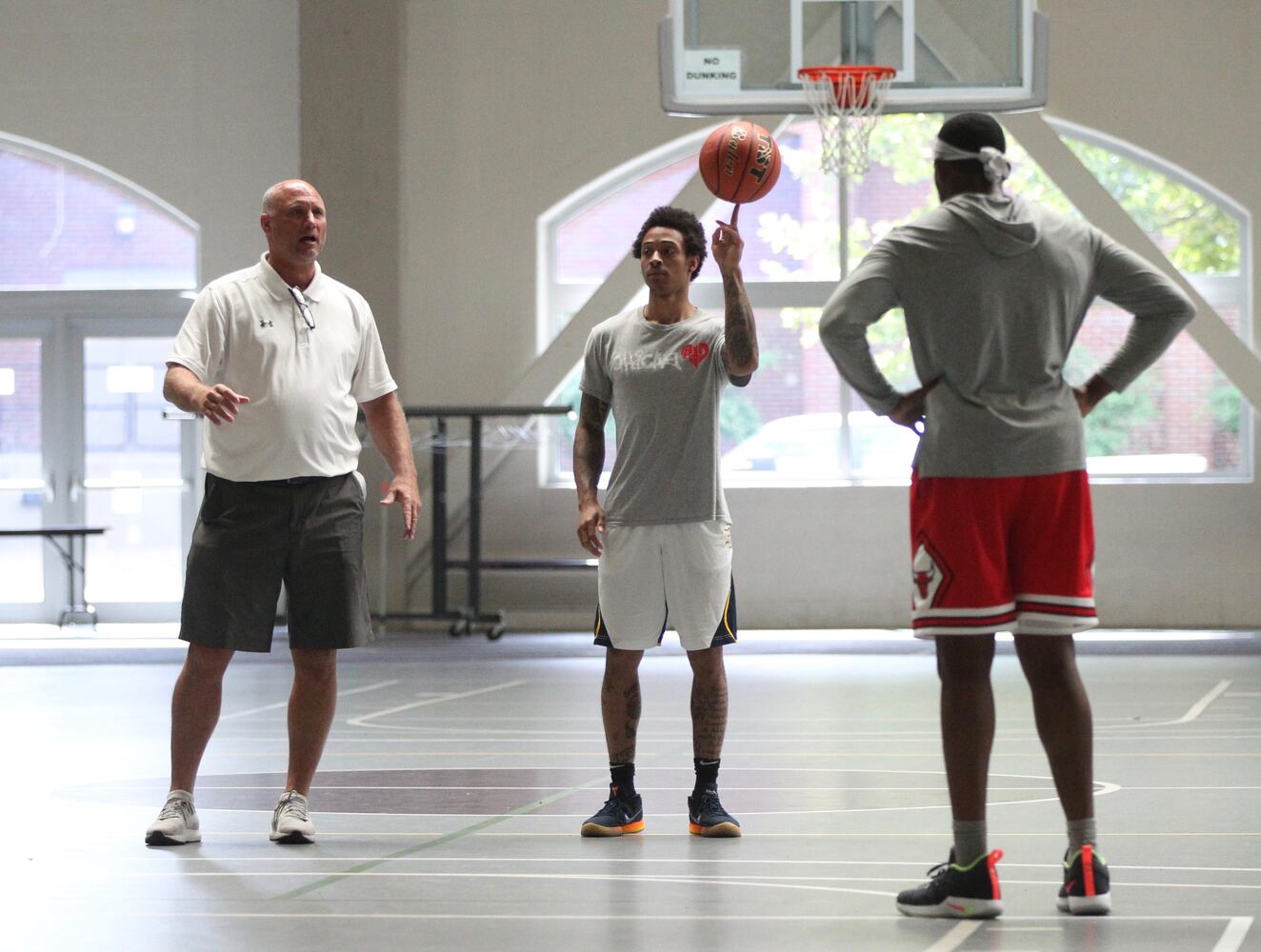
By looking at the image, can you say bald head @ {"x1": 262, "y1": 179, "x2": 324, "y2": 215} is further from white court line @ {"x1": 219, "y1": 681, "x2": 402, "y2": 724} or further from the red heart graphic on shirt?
white court line @ {"x1": 219, "y1": 681, "x2": 402, "y2": 724}

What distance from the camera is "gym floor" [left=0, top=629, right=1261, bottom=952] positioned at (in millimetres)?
3141

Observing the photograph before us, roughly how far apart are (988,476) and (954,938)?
0.85 meters

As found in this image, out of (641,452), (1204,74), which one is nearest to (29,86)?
(1204,74)

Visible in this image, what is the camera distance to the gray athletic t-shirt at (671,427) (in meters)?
4.29

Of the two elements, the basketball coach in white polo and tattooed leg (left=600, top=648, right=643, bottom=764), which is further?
tattooed leg (left=600, top=648, right=643, bottom=764)

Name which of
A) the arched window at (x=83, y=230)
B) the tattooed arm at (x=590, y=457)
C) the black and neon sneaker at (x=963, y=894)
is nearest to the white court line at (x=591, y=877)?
the black and neon sneaker at (x=963, y=894)

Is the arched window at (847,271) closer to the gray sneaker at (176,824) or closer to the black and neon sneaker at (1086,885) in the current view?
the gray sneaker at (176,824)

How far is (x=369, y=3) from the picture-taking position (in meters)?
11.8

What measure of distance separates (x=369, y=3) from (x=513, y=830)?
8.79 metres

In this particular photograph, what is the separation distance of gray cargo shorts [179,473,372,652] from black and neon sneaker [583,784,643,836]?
751 millimetres

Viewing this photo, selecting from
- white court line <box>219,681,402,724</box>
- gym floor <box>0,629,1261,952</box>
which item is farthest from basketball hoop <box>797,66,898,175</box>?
white court line <box>219,681,402,724</box>

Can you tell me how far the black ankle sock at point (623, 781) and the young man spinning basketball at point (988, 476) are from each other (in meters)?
1.18

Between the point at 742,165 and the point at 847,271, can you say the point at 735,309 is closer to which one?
the point at 742,165

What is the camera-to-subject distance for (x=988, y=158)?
3.19 metres
